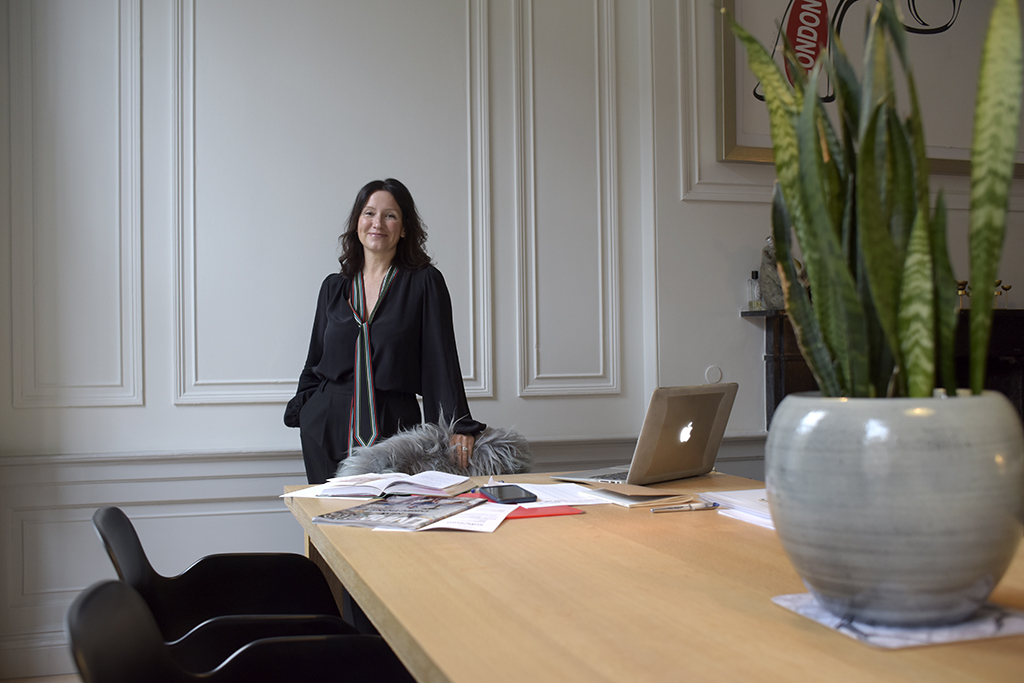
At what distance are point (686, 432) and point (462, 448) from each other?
72 cm

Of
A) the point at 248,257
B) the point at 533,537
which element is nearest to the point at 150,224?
the point at 248,257

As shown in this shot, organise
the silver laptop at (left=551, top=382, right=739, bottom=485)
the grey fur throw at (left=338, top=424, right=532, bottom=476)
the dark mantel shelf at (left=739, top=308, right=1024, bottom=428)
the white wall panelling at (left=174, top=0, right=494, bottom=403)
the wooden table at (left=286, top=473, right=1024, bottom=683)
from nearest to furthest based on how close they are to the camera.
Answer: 1. the wooden table at (left=286, top=473, right=1024, bottom=683)
2. the silver laptop at (left=551, top=382, right=739, bottom=485)
3. the grey fur throw at (left=338, top=424, right=532, bottom=476)
4. the white wall panelling at (left=174, top=0, right=494, bottom=403)
5. the dark mantel shelf at (left=739, top=308, right=1024, bottom=428)

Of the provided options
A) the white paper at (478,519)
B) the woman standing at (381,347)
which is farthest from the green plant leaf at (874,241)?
the woman standing at (381,347)

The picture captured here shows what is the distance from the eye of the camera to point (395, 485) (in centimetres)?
183

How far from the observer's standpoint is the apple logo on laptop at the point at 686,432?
Answer: 1.87 metres

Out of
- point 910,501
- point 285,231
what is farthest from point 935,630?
point 285,231

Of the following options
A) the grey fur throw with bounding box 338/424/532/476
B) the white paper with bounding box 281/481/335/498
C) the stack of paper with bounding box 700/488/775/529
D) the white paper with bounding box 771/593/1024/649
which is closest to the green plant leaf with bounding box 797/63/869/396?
the white paper with bounding box 771/593/1024/649

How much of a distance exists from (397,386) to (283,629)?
148 centimetres

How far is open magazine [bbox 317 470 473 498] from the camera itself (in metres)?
1.78

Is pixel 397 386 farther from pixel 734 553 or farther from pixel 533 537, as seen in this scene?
pixel 734 553

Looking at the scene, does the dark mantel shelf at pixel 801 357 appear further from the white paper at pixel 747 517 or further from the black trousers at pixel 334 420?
the white paper at pixel 747 517

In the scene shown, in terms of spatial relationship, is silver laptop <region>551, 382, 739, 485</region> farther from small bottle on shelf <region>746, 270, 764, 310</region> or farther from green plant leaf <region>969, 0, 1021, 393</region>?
small bottle on shelf <region>746, 270, 764, 310</region>

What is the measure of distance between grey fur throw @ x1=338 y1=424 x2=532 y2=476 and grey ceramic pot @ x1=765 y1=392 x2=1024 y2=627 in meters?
1.53

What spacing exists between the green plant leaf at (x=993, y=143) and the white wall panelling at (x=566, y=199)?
114 inches
